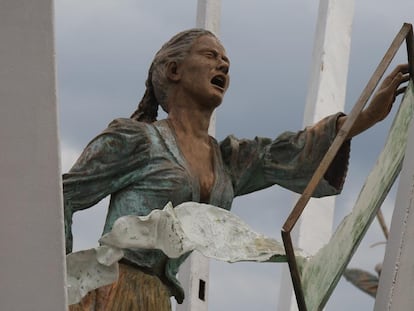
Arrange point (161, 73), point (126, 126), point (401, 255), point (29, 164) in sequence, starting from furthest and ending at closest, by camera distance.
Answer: point (161, 73) → point (126, 126) → point (401, 255) → point (29, 164)

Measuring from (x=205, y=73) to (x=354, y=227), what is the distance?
1.51 metres

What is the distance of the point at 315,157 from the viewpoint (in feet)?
38.2

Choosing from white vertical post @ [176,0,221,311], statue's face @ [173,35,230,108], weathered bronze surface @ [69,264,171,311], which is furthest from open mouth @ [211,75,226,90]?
white vertical post @ [176,0,221,311]

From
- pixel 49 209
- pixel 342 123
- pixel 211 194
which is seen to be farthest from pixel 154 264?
pixel 49 209

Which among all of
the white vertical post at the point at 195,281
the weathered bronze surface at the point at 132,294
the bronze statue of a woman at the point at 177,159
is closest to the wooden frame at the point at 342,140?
the bronze statue of a woman at the point at 177,159

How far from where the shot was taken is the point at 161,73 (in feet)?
38.2

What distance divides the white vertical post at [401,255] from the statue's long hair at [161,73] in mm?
1742

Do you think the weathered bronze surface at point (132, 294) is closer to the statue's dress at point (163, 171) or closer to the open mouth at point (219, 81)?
the statue's dress at point (163, 171)

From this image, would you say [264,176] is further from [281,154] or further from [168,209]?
[168,209]

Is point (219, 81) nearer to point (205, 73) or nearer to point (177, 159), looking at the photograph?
point (205, 73)

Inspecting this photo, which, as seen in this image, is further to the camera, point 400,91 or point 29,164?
point 400,91

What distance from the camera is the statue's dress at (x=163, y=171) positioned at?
36.8 ft

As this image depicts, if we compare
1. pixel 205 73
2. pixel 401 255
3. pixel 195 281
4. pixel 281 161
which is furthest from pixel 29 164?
pixel 195 281

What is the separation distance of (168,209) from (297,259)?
63cm
